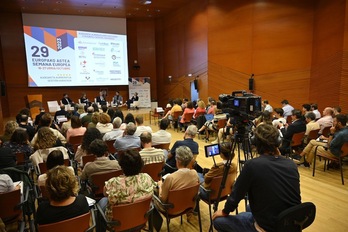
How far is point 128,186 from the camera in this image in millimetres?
2240

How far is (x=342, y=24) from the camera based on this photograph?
24.2 feet

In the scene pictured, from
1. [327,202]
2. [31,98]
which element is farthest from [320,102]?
[31,98]

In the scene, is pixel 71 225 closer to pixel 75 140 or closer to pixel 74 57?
pixel 75 140

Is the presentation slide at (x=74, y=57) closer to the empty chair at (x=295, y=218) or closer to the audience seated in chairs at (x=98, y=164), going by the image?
the audience seated in chairs at (x=98, y=164)

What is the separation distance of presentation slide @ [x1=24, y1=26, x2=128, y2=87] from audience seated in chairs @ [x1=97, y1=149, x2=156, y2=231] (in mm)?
11223

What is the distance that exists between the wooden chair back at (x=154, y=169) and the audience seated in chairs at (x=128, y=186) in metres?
0.78

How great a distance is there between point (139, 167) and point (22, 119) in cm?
401

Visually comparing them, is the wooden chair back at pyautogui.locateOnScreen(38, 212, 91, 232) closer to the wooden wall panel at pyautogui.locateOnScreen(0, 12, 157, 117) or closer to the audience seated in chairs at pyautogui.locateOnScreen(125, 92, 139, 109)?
the audience seated in chairs at pyautogui.locateOnScreen(125, 92, 139, 109)

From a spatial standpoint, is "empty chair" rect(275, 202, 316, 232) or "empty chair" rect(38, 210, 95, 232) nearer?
"empty chair" rect(275, 202, 316, 232)

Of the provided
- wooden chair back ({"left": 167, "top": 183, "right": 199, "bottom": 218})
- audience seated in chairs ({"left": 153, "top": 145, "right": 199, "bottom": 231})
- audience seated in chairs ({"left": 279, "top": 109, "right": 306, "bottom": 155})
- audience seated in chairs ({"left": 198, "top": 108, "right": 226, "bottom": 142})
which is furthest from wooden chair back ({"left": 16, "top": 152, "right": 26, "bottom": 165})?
audience seated in chairs ({"left": 279, "top": 109, "right": 306, "bottom": 155})

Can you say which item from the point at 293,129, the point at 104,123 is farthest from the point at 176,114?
the point at 293,129

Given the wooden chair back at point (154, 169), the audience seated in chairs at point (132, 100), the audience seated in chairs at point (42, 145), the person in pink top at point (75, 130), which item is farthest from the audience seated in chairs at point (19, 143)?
the audience seated in chairs at point (132, 100)

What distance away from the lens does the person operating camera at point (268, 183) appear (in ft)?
5.60

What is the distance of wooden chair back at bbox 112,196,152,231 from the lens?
2115mm
